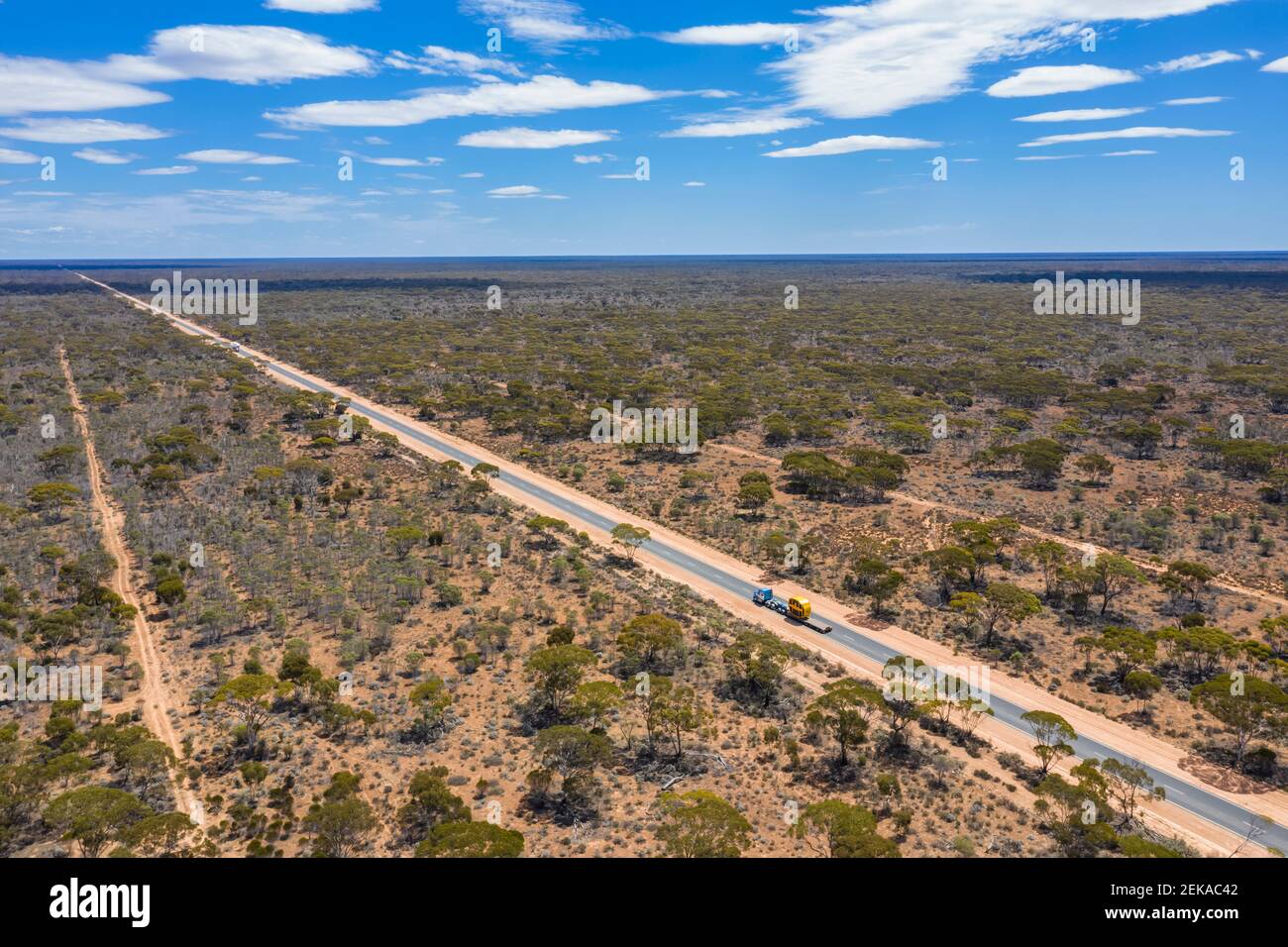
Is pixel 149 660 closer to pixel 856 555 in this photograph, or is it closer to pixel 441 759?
pixel 441 759

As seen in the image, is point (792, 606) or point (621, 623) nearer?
point (621, 623)

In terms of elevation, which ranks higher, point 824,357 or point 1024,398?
point 824,357

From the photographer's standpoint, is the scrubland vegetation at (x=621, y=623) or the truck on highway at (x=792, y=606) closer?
the scrubland vegetation at (x=621, y=623)

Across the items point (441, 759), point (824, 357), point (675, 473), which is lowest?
point (441, 759)

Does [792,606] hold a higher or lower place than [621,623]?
higher

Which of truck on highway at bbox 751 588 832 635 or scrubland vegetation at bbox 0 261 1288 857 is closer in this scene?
scrubland vegetation at bbox 0 261 1288 857

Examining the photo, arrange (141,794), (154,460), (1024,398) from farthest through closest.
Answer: (1024,398), (154,460), (141,794)

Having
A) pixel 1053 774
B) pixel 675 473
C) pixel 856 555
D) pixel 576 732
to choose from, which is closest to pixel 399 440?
pixel 675 473

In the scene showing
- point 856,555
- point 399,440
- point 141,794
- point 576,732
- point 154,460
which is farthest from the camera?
point 399,440
